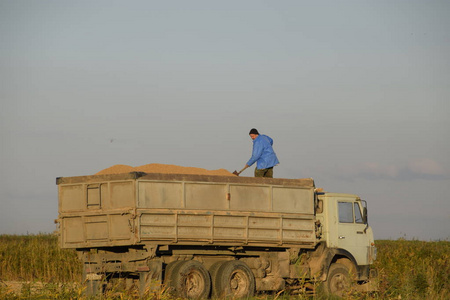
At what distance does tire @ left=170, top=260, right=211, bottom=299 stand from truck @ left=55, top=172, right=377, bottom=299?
0.02m

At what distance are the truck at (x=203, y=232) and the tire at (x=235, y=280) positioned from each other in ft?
0.08

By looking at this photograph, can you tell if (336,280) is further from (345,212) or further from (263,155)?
(263,155)

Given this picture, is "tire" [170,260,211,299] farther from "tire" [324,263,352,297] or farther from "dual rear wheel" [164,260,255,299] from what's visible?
"tire" [324,263,352,297]

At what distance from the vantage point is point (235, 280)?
17234 millimetres

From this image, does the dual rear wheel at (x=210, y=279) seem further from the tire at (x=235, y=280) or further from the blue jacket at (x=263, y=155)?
the blue jacket at (x=263, y=155)

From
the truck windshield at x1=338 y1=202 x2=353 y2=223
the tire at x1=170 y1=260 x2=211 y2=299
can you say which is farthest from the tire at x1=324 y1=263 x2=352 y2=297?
the tire at x1=170 y1=260 x2=211 y2=299

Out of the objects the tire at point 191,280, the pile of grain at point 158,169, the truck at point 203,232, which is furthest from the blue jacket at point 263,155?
the tire at point 191,280

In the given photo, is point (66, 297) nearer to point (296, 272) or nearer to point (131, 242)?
point (131, 242)

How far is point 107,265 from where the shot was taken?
16.8 m

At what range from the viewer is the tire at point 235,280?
659 inches

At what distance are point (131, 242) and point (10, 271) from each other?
1079 cm

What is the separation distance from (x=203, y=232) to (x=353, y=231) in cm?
500

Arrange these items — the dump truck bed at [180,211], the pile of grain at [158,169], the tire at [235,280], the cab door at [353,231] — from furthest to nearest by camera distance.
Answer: the cab door at [353,231] → the pile of grain at [158,169] → the tire at [235,280] → the dump truck bed at [180,211]

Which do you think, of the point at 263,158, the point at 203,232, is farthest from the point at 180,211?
the point at 263,158
